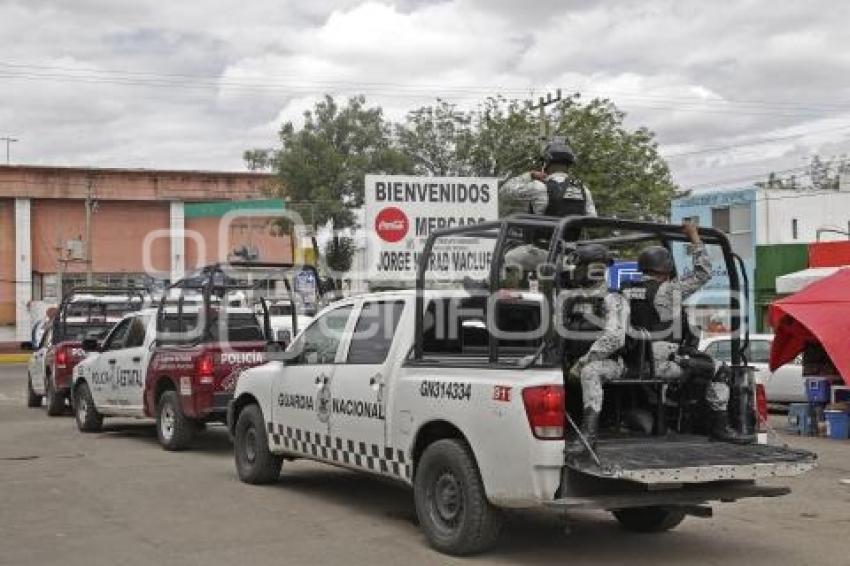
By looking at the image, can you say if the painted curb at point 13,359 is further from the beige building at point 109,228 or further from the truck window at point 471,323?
the truck window at point 471,323

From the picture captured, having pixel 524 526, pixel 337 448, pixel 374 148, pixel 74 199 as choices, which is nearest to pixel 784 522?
pixel 524 526

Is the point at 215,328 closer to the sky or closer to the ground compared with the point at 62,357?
closer to the sky

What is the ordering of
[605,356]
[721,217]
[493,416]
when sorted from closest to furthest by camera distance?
[493,416]
[605,356]
[721,217]

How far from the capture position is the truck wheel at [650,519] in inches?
318

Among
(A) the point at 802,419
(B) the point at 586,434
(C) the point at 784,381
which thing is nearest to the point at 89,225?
(C) the point at 784,381

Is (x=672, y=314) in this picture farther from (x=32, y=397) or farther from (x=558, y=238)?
(x=32, y=397)

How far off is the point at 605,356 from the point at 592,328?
0.40 metres

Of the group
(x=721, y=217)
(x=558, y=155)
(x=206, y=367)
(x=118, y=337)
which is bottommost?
(x=206, y=367)

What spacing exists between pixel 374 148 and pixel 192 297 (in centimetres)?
2763

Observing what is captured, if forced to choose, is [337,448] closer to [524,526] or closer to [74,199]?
[524,526]

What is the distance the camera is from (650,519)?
8141mm

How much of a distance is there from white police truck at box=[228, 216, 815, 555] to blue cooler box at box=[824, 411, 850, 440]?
25.4 feet

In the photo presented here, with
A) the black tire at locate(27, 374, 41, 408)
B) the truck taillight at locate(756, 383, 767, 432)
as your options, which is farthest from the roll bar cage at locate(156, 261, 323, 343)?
the black tire at locate(27, 374, 41, 408)

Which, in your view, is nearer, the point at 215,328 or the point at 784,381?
the point at 215,328
